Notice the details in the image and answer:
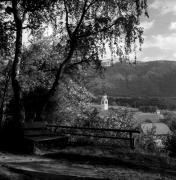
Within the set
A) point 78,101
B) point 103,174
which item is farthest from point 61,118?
point 103,174

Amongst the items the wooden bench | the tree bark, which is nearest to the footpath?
the wooden bench

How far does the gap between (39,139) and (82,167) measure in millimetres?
3440

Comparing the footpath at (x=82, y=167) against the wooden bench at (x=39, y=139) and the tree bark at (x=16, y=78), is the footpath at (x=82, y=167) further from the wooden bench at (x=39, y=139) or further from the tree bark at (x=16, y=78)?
the tree bark at (x=16, y=78)

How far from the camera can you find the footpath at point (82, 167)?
8.06 meters

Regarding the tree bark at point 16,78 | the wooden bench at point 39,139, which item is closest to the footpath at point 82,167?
the wooden bench at point 39,139

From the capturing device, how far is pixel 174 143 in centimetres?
2000

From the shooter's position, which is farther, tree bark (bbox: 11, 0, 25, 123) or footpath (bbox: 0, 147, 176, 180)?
tree bark (bbox: 11, 0, 25, 123)

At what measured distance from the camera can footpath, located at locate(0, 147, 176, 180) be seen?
806cm

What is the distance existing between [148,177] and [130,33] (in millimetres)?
7889

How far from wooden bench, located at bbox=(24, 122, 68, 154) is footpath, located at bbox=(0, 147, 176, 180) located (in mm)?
752

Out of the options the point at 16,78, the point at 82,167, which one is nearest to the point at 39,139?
the point at 16,78

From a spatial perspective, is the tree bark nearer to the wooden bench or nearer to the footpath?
the wooden bench

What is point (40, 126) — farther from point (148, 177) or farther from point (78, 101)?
point (78, 101)

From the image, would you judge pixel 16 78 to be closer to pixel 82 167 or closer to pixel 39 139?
pixel 39 139
